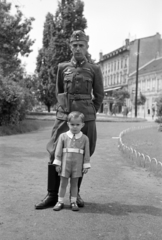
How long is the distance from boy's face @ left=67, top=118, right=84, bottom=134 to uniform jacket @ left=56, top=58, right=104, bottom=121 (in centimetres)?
24

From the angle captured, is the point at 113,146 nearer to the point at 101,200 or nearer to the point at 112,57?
the point at 101,200

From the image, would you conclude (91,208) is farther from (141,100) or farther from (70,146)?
(141,100)

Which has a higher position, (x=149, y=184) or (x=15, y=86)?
(x=15, y=86)

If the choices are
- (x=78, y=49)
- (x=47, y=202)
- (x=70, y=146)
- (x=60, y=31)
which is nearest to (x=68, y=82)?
(x=78, y=49)

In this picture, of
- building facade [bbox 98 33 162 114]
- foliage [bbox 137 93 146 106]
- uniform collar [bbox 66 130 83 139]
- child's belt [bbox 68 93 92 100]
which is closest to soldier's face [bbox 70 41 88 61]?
child's belt [bbox 68 93 92 100]

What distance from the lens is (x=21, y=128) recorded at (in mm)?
16625

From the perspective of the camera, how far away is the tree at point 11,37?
70.4 feet

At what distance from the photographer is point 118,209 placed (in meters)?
4.30

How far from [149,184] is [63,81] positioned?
270 centimetres

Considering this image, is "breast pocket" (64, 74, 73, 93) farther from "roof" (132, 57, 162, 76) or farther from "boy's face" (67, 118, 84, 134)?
"roof" (132, 57, 162, 76)

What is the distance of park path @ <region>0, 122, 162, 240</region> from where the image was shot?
134 inches

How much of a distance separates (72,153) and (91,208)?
77 centimetres

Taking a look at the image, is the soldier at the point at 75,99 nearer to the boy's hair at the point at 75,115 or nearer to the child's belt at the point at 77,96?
the child's belt at the point at 77,96

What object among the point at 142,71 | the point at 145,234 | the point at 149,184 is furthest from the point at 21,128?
the point at 142,71
